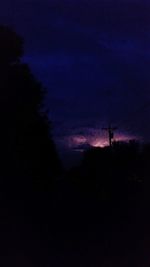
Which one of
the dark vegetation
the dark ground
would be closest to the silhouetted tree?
the dark vegetation

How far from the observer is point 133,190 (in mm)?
44656

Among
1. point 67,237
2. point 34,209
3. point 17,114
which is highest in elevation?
point 17,114

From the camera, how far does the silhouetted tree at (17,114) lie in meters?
19.9

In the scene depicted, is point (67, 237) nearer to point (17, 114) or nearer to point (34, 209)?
point (34, 209)

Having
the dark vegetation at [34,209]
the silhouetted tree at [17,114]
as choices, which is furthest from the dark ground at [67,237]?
the silhouetted tree at [17,114]

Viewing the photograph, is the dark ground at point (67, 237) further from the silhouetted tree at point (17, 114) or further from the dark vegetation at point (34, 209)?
the silhouetted tree at point (17, 114)

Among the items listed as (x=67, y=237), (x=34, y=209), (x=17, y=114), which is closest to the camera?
(x=17, y=114)

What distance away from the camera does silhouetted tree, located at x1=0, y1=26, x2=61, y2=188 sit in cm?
1988

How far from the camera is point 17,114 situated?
20500mm

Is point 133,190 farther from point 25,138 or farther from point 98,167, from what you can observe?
point 25,138

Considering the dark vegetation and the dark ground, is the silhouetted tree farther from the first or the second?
the dark ground

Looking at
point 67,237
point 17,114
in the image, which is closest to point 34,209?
point 67,237

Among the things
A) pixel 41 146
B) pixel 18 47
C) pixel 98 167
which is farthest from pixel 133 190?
pixel 18 47

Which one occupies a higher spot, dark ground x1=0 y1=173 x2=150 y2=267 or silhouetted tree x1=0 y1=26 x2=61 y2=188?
silhouetted tree x1=0 y1=26 x2=61 y2=188
